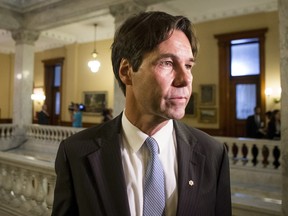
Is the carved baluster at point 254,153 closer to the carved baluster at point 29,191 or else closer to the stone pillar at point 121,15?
the stone pillar at point 121,15

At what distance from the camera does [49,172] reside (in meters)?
3.23

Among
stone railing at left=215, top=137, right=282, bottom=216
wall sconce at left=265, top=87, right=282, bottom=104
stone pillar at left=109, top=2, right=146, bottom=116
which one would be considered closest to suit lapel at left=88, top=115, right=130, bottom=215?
stone railing at left=215, top=137, right=282, bottom=216

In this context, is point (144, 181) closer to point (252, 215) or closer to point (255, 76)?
point (252, 215)

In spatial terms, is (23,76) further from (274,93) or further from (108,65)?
(274,93)

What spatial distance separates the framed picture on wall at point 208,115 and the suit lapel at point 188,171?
32.2ft

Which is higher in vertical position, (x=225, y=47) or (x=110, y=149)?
(x=225, y=47)

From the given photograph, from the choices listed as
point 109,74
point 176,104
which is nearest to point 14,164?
point 176,104

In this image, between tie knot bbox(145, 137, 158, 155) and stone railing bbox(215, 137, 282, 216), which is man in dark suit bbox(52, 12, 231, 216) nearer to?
tie knot bbox(145, 137, 158, 155)

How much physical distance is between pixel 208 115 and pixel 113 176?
10149mm

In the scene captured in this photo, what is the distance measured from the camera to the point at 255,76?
34.3 ft

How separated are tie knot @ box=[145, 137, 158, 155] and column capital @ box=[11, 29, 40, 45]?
11056 mm

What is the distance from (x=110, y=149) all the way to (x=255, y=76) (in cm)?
1011

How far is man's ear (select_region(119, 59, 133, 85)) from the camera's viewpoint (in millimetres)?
1260

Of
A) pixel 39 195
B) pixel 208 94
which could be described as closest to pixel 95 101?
pixel 208 94
